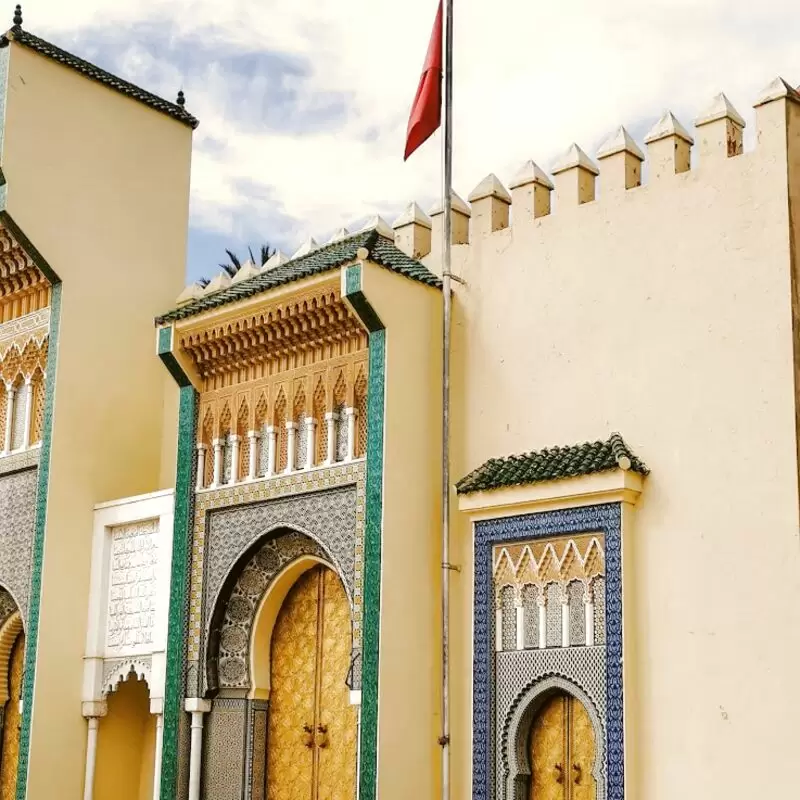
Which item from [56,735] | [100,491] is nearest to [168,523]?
[100,491]

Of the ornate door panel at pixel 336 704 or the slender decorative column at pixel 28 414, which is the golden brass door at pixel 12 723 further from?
the ornate door panel at pixel 336 704

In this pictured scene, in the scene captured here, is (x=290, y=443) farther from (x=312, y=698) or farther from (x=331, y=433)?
(x=312, y=698)

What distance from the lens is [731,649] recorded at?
7570 mm

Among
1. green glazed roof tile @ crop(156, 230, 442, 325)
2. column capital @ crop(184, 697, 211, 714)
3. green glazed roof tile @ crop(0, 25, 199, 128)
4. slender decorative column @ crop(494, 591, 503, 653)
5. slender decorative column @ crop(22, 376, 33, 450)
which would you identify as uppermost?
green glazed roof tile @ crop(0, 25, 199, 128)

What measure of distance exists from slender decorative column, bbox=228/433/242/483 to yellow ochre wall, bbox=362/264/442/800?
161cm

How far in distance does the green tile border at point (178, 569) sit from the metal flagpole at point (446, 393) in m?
2.15

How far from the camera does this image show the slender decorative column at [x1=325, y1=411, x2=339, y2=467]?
9398 millimetres

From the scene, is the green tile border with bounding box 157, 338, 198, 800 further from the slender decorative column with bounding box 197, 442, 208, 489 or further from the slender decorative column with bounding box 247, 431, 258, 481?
the slender decorative column with bounding box 247, 431, 258, 481

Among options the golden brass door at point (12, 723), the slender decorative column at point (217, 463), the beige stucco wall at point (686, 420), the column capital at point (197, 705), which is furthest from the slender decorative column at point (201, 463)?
the golden brass door at point (12, 723)

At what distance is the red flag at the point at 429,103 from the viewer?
31.5 feet

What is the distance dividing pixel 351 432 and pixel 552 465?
149cm

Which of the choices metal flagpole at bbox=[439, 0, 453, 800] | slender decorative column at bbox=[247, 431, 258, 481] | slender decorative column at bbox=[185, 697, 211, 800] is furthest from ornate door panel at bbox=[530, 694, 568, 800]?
slender decorative column at bbox=[247, 431, 258, 481]

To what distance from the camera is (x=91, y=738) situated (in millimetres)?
10680

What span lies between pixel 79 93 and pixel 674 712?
7137 mm
